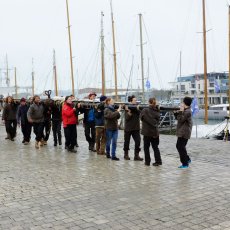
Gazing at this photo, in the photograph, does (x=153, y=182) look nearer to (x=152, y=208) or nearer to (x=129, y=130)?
(x=152, y=208)

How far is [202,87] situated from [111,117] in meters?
68.8

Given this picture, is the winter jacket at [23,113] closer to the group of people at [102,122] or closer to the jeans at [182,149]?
the group of people at [102,122]

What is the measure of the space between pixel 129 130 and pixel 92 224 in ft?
16.8

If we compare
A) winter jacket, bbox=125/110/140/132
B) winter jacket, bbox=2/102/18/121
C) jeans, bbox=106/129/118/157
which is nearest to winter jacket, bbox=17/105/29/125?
winter jacket, bbox=2/102/18/121

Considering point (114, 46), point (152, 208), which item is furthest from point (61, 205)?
point (114, 46)

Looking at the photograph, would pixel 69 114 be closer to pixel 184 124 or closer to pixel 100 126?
pixel 100 126

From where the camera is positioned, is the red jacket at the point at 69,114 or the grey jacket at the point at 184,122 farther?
the red jacket at the point at 69,114

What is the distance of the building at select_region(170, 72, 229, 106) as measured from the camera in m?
64.4

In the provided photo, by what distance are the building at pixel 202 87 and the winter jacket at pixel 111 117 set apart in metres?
50.8

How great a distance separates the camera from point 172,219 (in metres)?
5.33

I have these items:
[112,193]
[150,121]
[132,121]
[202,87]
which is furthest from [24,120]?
[202,87]

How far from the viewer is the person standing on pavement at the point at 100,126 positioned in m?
10.9

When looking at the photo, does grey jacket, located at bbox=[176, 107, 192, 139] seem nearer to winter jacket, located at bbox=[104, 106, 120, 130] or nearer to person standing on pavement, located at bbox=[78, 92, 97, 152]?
winter jacket, located at bbox=[104, 106, 120, 130]

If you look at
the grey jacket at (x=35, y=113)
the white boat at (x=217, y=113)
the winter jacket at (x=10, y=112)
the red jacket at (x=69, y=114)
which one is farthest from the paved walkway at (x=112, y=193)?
the white boat at (x=217, y=113)
